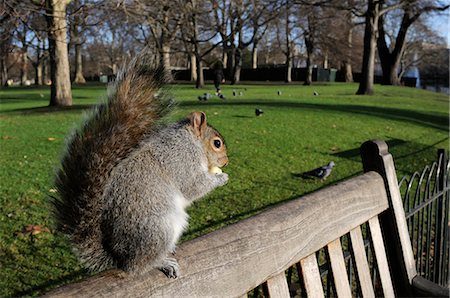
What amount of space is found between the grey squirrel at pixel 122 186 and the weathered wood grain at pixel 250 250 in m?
0.04

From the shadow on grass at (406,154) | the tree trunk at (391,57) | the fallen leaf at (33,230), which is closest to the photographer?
the fallen leaf at (33,230)

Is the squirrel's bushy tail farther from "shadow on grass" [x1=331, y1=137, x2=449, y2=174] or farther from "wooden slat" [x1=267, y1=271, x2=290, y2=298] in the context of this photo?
"shadow on grass" [x1=331, y1=137, x2=449, y2=174]

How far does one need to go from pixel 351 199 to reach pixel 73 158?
931 mm

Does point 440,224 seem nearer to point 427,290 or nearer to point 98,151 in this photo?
point 427,290

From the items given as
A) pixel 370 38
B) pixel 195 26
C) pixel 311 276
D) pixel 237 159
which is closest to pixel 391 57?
pixel 370 38

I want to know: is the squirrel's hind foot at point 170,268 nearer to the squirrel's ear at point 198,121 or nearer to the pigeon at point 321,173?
the squirrel's ear at point 198,121

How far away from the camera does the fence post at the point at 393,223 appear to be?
5.87ft

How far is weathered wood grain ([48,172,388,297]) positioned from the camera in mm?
911

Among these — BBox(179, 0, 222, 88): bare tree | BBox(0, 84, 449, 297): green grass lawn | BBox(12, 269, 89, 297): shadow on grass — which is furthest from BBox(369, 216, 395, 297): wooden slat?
BBox(179, 0, 222, 88): bare tree

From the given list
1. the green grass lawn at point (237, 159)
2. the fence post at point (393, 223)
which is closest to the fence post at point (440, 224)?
the fence post at point (393, 223)

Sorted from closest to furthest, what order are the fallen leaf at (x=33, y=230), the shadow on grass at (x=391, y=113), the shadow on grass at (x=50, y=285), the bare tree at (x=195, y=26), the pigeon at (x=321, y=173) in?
the shadow on grass at (x=50, y=285), the fallen leaf at (x=33, y=230), the pigeon at (x=321, y=173), the bare tree at (x=195, y=26), the shadow on grass at (x=391, y=113)

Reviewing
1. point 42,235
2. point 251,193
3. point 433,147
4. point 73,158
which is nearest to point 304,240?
point 73,158

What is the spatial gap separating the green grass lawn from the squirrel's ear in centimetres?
5

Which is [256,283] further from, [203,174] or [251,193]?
[251,193]
